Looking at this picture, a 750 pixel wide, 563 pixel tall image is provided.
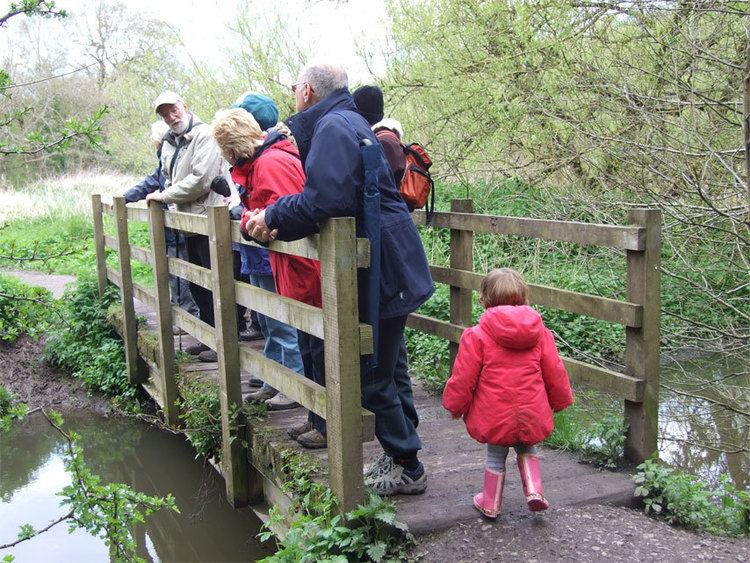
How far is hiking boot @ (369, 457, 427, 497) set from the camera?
3.72 m

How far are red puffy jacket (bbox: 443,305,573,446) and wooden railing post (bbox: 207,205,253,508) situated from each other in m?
1.63

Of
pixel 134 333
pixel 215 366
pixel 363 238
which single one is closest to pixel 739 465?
pixel 215 366

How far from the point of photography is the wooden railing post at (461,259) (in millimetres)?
5434

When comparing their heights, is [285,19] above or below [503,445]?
above

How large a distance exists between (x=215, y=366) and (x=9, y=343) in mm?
4268

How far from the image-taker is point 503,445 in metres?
3.52

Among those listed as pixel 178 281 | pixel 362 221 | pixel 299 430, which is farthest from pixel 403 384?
pixel 178 281

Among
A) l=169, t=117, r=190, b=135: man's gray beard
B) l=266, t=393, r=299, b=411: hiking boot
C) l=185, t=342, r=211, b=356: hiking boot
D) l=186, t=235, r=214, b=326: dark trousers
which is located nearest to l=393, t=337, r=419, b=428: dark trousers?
l=266, t=393, r=299, b=411: hiking boot

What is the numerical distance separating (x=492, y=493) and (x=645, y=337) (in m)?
1.17

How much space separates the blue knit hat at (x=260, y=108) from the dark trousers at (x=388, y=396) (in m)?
2.10

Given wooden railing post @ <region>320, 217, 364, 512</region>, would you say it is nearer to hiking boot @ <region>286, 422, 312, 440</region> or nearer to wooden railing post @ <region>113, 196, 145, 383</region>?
hiking boot @ <region>286, 422, 312, 440</region>

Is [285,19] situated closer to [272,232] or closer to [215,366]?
[215,366]

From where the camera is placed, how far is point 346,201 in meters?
3.22

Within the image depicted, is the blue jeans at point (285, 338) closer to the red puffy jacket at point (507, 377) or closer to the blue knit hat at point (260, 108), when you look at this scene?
the blue knit hat at point (260, 108)
